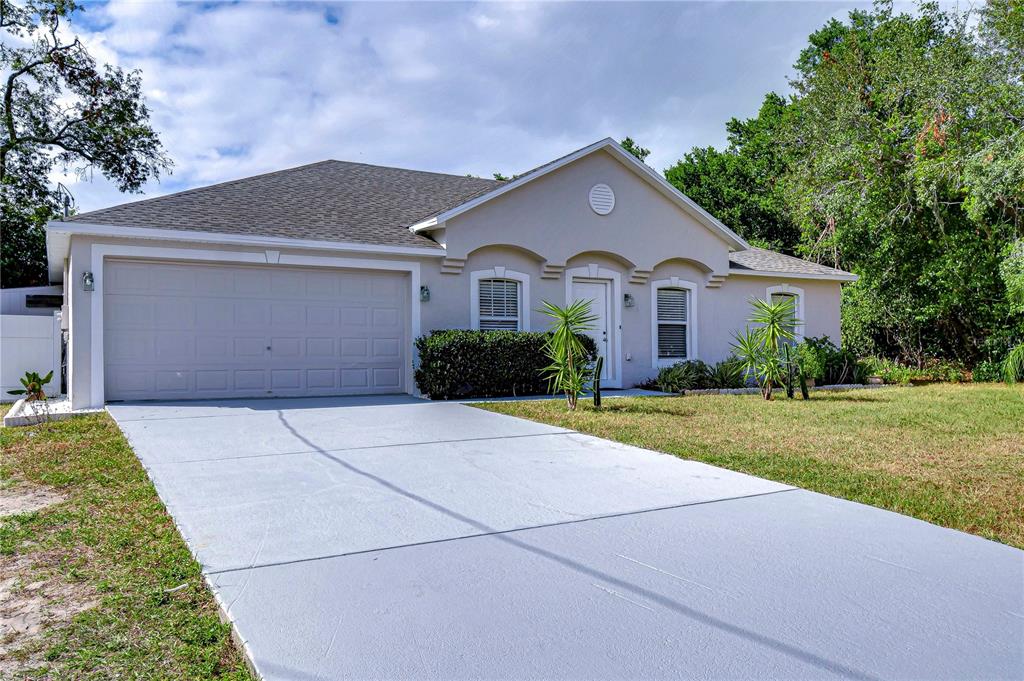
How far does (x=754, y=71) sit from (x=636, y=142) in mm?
9406

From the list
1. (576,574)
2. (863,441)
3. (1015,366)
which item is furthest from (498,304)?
(1015,366)

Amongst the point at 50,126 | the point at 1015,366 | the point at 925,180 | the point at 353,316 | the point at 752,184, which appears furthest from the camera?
the point at 752,184

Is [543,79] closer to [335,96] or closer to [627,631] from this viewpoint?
[335,96]

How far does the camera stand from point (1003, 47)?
16719 mm

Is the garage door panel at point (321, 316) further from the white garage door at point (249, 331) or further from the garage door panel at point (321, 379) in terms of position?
the garage door panel at point (321, 379)

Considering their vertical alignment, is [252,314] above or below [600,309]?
below

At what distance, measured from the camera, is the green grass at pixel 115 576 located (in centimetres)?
270

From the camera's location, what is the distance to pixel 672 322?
15.0 m

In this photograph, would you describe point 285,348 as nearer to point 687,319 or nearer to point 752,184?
point 687,319

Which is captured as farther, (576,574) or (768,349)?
(768,349)

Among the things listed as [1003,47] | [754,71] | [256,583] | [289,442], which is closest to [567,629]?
[256,583]

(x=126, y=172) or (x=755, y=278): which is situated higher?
(x=126, y=172)

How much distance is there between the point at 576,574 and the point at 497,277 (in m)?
9.91

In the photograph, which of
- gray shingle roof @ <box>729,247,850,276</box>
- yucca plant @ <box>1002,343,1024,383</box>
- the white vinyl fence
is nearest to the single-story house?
gray shingle roof @ <box>729,247,850,276</box>
